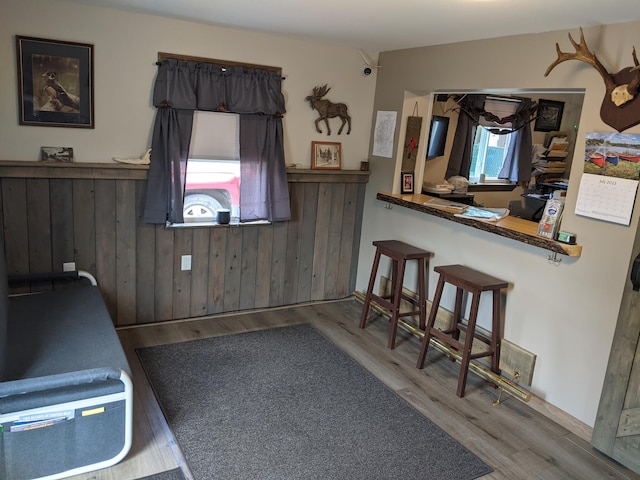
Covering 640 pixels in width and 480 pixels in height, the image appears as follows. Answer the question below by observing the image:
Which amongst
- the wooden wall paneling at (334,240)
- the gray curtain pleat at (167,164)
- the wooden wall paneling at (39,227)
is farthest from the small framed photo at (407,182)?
the wooden wall paneling at (39,227)

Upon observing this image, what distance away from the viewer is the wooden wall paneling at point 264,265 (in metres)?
4.20

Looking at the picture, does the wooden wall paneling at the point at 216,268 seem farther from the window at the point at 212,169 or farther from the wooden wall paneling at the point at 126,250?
the wooden wall paneling at the point at 126,250

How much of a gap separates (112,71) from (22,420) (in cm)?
224

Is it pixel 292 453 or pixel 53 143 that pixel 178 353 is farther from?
pixel 53 143

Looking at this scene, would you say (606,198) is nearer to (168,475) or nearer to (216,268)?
(168,475)

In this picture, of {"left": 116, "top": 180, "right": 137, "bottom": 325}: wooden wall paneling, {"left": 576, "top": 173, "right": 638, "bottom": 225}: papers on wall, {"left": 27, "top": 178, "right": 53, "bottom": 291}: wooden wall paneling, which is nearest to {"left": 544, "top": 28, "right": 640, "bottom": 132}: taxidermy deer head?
{"left": 576, "top": 173, "right": 638, "bottom": 225}: papers on wall

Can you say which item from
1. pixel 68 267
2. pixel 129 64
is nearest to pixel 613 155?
pixel 129 64

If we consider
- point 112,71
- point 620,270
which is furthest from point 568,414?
point 112,71

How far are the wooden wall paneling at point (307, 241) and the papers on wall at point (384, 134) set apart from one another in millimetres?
623

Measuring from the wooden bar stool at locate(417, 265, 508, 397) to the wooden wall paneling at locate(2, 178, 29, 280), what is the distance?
268 cm

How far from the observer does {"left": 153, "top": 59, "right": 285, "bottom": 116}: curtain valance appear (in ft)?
11.6

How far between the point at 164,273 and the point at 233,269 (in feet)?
1.78

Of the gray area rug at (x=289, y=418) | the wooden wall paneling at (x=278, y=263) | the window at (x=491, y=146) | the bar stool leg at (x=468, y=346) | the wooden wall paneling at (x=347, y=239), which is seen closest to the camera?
the gray area rug at (x=289, y=418)

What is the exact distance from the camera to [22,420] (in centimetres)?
214
